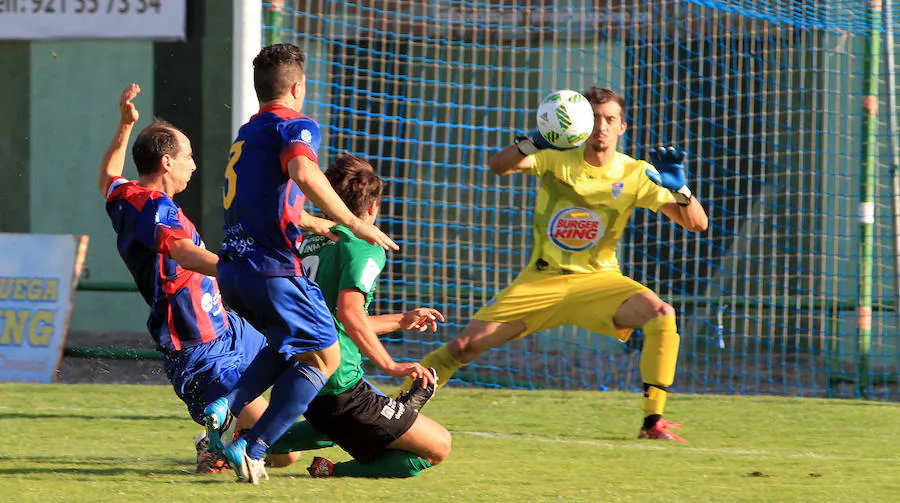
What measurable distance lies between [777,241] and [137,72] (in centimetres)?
616

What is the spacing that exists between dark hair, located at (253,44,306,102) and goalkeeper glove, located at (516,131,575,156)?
7.36ft

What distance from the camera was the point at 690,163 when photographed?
1230 centimetres

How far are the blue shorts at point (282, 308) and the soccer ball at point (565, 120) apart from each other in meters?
2.44

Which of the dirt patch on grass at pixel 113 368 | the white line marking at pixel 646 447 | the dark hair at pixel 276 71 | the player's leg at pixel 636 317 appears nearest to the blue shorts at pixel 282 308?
the dark hair at pixel 276 71

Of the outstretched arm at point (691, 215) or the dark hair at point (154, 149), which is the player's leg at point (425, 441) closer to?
the dark hair at point (154, 149)

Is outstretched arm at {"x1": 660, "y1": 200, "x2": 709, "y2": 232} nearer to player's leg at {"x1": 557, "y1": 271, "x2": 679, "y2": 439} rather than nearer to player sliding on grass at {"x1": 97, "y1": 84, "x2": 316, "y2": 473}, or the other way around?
player's leg at {"x1": 557, "y1": 271, "x2": 679, "y2": 439}

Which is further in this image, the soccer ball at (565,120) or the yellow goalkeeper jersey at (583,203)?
the yellow goalkeeper jersey at (583,203)

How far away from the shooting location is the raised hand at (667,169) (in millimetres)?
7258

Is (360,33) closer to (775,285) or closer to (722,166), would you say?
(722,166)

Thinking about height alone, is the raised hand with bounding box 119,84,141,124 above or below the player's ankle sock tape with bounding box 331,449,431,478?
above

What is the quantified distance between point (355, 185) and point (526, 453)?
183 centimetres

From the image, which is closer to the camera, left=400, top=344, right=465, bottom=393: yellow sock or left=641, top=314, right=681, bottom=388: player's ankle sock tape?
left=641, top=314, right=681, bottom=388: player's ankle sock tape

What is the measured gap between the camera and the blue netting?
11156 mm

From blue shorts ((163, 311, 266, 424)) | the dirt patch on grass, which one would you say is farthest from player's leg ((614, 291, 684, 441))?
the dirt patch on grass
